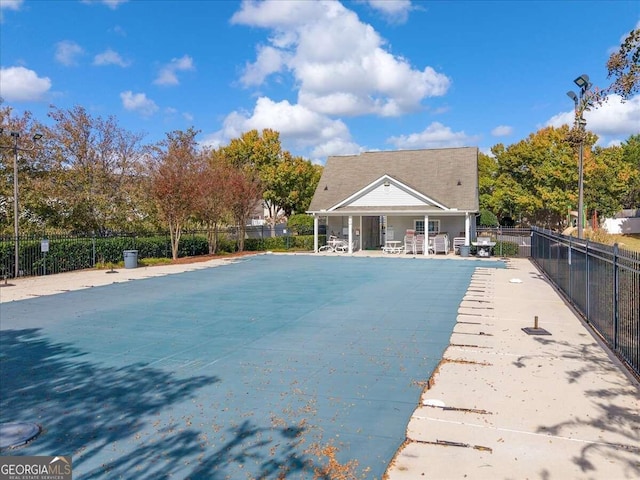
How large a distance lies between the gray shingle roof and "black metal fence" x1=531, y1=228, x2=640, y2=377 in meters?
15.8

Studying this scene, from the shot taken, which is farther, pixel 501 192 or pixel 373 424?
pixel 501 192

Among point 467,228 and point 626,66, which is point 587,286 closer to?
point 626,66

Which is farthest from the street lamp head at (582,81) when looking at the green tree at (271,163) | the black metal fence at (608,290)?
the green tree at (271,163)

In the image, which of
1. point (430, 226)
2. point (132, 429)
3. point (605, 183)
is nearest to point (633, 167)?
point (605, 183)

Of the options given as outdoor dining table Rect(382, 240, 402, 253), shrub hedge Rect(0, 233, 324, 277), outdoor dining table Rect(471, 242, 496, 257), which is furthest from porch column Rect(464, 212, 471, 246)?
shrub hedge Rect(0, 233, 324, 277)

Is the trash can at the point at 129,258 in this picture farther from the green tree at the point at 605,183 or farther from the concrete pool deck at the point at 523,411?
the green tree at the point at 605,183

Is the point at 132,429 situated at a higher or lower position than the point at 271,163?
lower

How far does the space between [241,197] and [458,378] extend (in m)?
22.7

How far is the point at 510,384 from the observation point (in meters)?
5.48

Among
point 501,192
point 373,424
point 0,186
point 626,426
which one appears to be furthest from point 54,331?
point 501,192

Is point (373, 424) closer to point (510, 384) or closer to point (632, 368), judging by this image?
point (510, 384)

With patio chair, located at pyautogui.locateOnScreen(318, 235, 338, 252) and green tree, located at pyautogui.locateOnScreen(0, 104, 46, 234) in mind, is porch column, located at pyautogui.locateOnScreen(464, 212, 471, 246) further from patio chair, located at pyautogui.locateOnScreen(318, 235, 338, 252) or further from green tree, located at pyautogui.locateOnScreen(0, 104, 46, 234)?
green tree, located at pyautogui.locateOnScreen(0, 104, 46, 234)

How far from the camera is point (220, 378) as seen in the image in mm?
5816

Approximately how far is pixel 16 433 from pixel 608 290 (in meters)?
7.93
